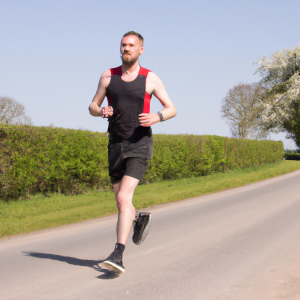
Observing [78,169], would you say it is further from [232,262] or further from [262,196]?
[232,262]

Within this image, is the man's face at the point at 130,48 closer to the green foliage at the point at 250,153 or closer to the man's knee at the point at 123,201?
the man's knee at the point at 123,201

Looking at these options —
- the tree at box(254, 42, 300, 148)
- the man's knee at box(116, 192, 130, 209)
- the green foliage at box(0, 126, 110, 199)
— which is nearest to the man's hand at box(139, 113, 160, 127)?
the man's knee at box(116, 192, 130, 209)

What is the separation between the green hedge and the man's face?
312 inches

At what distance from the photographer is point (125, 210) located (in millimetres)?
3984

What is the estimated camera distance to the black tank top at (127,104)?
3969mm

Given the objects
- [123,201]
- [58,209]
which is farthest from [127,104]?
[58,209]

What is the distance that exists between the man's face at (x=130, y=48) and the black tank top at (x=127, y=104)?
0.17 meters

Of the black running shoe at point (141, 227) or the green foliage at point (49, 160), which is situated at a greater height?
the green foliage at point (49, 160)

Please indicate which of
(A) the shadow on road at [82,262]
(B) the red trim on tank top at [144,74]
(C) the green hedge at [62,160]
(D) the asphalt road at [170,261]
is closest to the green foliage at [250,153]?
(C) the green hedge at [62,160]

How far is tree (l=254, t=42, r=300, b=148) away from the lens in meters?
46.2

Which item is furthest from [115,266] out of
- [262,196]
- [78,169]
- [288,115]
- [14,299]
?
[288,115]

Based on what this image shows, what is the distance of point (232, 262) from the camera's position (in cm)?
484

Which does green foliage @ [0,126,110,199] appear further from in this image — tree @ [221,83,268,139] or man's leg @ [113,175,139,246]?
tree @ [221,83,268,139]

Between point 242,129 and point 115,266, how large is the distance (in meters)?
54.0
